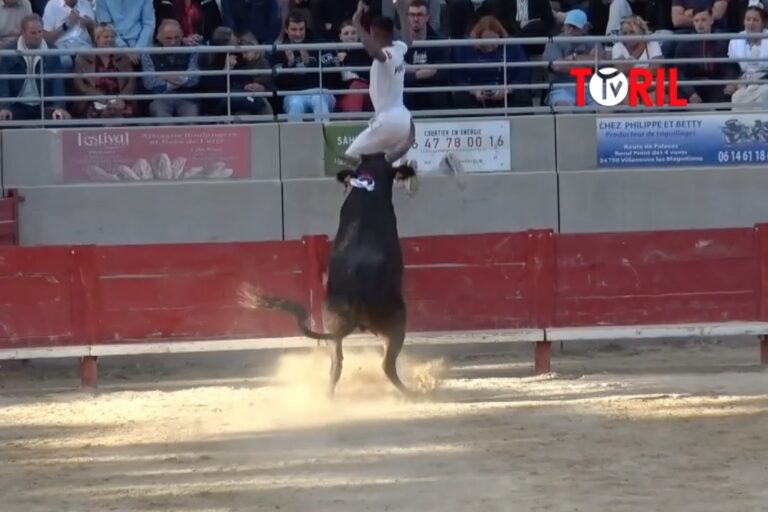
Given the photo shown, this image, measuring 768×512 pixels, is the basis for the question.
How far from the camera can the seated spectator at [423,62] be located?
14141mm

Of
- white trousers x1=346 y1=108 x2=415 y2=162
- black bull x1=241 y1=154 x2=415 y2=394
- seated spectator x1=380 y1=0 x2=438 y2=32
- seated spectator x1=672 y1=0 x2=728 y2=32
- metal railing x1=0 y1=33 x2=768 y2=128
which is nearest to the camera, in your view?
white trousers x1=346 y1=108 x2=415 y2=162

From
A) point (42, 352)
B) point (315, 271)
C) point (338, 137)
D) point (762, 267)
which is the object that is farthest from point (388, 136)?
point (338, 137)

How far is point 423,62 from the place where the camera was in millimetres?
14328

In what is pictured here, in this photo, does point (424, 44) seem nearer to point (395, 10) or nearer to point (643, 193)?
point (395, 10)

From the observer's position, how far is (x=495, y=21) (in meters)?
14.4

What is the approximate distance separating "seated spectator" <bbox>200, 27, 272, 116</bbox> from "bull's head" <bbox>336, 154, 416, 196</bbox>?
4214mm

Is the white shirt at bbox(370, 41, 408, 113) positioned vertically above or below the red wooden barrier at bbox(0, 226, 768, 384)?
above

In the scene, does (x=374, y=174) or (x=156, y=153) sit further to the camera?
(x=156, y=153)

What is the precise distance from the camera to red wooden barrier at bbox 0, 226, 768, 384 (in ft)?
39.5

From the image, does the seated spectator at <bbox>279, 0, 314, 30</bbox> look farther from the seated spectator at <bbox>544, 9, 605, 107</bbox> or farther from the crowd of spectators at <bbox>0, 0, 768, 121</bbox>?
the seated spectator at <bbox>544, 9, 605, 107</bbox>

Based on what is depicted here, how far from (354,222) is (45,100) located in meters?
4.71

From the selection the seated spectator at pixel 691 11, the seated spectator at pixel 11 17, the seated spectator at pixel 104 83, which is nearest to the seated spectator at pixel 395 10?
the seated spectator at pixel 691 11

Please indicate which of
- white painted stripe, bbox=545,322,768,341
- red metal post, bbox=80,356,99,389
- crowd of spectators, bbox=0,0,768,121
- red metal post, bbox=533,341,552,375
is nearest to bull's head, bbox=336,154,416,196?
red metal post, bbox=533,341,552,375

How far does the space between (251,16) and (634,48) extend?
355 cm
